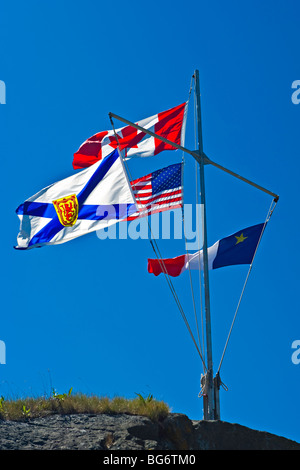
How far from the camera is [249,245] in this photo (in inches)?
669

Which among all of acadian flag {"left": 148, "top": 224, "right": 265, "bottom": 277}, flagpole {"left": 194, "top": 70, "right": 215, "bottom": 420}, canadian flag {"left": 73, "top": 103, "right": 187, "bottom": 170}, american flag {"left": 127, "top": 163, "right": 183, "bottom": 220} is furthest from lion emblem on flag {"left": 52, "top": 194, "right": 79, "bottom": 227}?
flagpole {"left": 194, "top": 70, "right": 215, "bottom": 420}

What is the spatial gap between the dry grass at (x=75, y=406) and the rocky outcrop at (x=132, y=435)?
0.23 metres

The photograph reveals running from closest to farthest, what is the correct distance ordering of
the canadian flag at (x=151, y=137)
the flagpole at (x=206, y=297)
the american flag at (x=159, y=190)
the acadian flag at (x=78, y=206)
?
the flagpole at (x=206, y=297), the acadian flag at (x=78, y=206), the american flag at (x=159, y=190), the canadian flag at (x=151, y=137)

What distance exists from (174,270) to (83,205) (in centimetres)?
269

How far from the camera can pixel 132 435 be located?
40.6 ft

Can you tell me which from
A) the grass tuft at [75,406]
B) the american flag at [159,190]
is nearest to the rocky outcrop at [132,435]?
the grass tuft at [75,406]

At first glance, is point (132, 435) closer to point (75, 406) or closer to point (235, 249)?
point (75, 406)

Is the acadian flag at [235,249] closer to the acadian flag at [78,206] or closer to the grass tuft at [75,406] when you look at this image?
the acadian flag at [78,206]

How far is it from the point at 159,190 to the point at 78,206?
199 centimetres

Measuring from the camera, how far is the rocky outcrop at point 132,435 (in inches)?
478

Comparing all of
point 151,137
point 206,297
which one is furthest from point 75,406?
point 151,137

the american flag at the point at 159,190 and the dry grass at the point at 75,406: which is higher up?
the american flag at the point at 159,190
